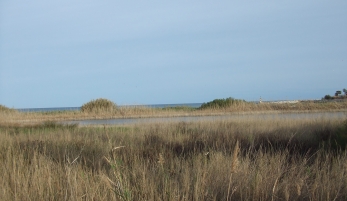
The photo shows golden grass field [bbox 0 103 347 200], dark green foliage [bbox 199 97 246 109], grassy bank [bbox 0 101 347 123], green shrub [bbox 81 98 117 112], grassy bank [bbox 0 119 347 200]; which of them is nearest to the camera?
grassy bank [bbox 0 119 347 200]

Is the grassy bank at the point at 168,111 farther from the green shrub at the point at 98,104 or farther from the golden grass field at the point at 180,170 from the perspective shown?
the golden grass field at the point at 180,170

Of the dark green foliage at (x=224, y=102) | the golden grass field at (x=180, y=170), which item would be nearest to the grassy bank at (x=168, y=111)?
the dark green foliage at (x=224, y=102)

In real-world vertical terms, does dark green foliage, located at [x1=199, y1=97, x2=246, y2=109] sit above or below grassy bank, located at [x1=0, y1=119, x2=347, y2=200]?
above

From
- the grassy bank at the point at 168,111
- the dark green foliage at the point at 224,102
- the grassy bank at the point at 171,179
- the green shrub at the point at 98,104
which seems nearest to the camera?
the grassy bank at the point at 171,179

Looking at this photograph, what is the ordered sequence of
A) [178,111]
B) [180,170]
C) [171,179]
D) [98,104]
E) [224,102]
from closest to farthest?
[171,179], [180,170], [178,111], [224,102], [98,104]

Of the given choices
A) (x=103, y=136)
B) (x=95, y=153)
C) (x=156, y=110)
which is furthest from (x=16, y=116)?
(x=95, y=153)

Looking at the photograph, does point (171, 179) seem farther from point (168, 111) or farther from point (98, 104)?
point (98, 104)

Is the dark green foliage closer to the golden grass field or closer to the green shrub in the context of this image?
the green shrub

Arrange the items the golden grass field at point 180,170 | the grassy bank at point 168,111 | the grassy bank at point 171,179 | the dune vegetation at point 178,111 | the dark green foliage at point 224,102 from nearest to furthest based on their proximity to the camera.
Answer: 1. the grassy bank at point 171,179
2. the golden grass field at point 180,170
3. the dune vegetation at point 178,111
4. the grassy bank at point 168,111
5. the dark green foliage at point 224,102

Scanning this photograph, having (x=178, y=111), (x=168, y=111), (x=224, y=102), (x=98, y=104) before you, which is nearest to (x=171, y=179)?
(x=168, y=111)

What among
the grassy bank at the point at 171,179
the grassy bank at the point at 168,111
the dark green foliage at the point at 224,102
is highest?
the dark green foliage at the point at 224,102

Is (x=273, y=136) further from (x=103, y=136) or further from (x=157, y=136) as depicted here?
(x=103, y=136)

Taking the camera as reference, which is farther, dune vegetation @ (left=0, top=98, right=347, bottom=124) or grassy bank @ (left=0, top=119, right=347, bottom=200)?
dune vegetation @ (left=0, top=98, right=347, bottom=124)

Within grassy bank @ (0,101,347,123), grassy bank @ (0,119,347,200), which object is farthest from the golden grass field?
grassy bank @ (0,101,347,123)
